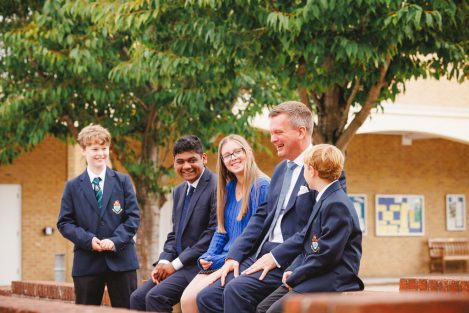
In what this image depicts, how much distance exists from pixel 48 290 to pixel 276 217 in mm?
5770

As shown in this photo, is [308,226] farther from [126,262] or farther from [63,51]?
[63,51]

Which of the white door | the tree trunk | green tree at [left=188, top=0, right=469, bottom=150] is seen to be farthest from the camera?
the white door

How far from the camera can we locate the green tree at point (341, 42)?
10.3m

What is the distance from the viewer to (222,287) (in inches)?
260

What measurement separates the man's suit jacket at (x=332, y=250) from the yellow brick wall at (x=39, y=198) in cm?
2057

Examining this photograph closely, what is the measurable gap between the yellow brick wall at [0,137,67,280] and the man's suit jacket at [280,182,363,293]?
20.6m

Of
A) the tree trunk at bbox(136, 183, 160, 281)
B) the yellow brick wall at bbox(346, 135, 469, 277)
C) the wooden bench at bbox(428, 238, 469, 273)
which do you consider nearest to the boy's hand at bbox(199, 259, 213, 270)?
the tree trunk at bbox(136, 183, 160, 281)

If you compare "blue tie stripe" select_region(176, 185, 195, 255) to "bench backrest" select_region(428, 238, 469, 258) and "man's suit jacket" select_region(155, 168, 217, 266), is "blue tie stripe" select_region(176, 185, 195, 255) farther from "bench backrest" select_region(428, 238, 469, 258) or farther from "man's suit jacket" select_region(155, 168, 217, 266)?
"bench backrest" select_region(428, 238, 469, 258)

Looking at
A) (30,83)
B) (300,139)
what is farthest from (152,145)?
(300,139)

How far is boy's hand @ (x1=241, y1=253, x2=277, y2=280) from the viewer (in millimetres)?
6293

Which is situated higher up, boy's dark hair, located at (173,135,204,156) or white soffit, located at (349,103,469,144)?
white soffit, located at (349,103,469,144)

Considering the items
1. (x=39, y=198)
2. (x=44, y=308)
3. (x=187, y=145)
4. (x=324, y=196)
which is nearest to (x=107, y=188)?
(x=187, y=145)

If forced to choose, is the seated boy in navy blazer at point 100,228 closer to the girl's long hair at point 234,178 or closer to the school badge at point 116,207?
the school badge at point 116,207

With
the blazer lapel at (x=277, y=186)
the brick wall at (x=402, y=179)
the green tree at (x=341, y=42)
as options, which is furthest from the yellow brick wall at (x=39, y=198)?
the blazer lapel at (x=277, y=186)
